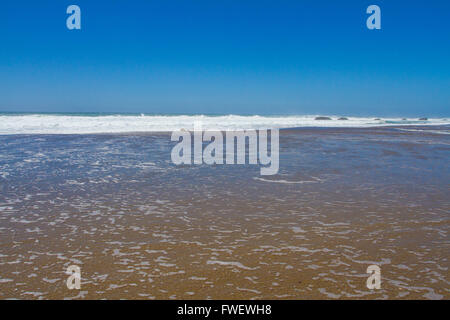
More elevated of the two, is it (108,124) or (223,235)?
(108,124)

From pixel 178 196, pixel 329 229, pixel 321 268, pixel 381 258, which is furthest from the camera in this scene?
pixel 178 196

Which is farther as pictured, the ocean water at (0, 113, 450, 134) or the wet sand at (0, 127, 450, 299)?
the ocean water at (0, 113, 450, 134)

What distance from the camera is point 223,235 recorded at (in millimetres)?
3504

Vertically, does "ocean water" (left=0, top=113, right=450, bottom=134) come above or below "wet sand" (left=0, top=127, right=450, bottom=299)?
above

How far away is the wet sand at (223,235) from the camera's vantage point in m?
2.52

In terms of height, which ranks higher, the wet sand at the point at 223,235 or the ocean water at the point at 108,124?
the ocean water at the point at 108,124

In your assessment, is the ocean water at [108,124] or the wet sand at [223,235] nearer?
the wet sand at [223,235]

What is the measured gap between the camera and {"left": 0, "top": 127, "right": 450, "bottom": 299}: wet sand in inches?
99.3

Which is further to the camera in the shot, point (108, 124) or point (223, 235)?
point (108, 124)
